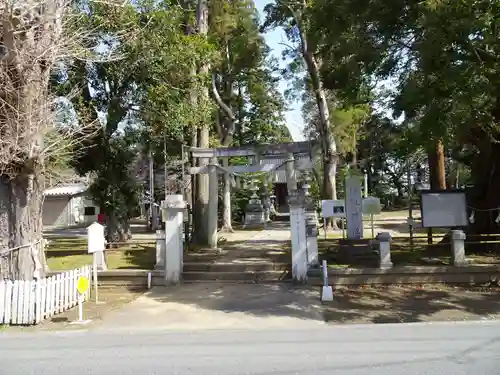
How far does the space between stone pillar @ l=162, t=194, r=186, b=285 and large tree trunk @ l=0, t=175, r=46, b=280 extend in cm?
345

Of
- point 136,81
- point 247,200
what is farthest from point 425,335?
point 247,200

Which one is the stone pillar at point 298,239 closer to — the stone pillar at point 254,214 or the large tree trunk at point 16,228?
the large tree trunk at point 16,228

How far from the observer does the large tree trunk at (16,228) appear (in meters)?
10.6

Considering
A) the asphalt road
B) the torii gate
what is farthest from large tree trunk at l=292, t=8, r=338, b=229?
the asphalt road

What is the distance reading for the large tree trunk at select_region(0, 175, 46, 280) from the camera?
34.9 ft

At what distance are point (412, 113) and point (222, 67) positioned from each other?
1687 centimetres

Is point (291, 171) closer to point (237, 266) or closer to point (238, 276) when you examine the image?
point (237, 266)

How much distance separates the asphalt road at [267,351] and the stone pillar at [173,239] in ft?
13.3

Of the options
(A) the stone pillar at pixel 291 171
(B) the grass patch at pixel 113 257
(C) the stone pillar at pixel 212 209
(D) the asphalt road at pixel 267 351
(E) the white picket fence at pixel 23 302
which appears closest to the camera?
(D) the asphalt road at pixel 267 351

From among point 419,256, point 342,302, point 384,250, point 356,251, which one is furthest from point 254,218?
point 342,302

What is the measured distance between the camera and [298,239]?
12.6 m

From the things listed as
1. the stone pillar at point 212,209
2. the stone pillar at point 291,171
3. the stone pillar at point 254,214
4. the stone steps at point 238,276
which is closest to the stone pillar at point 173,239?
the stone steps at point 238,276

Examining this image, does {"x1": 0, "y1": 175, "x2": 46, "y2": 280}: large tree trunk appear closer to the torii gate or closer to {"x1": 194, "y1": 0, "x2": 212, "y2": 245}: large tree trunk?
the torii gate

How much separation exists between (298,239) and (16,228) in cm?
696
